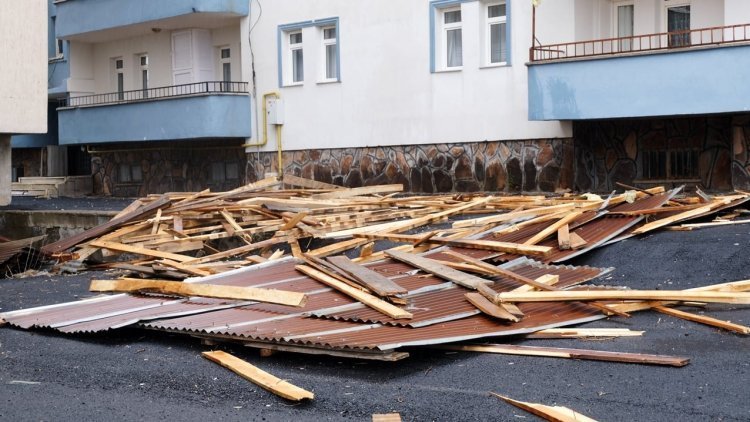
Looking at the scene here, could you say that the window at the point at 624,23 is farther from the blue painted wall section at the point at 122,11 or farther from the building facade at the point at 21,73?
the building facade at the point at 21,73

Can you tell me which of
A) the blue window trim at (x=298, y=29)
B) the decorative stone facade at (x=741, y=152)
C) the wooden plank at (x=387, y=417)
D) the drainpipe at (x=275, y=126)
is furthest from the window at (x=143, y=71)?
the wooden plank at (x=387, y=417)

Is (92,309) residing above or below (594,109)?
below

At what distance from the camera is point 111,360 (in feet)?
30.2

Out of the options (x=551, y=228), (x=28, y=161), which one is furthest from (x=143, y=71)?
(x=551, y=228)

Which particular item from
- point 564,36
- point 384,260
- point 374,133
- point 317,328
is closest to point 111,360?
point 317,328

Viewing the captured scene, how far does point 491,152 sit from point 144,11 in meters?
12.2

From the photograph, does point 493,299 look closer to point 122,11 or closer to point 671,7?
point 671,7

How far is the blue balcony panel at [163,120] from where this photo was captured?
95.4 ft

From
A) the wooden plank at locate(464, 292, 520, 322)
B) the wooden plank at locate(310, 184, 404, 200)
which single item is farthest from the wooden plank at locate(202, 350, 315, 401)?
the wooden plank at locate(310, 184, 404, 200)

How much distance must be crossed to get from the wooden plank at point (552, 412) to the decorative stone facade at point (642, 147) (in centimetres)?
1553

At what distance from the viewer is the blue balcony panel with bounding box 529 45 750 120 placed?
19562 mm

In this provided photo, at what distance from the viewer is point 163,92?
32312 millimetres

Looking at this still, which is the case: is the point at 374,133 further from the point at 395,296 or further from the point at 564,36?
the point at 395,296

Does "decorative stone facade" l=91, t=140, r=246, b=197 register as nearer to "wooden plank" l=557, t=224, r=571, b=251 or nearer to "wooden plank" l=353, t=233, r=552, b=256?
"wooden plank" l=353, t=233, r=552, b=256
